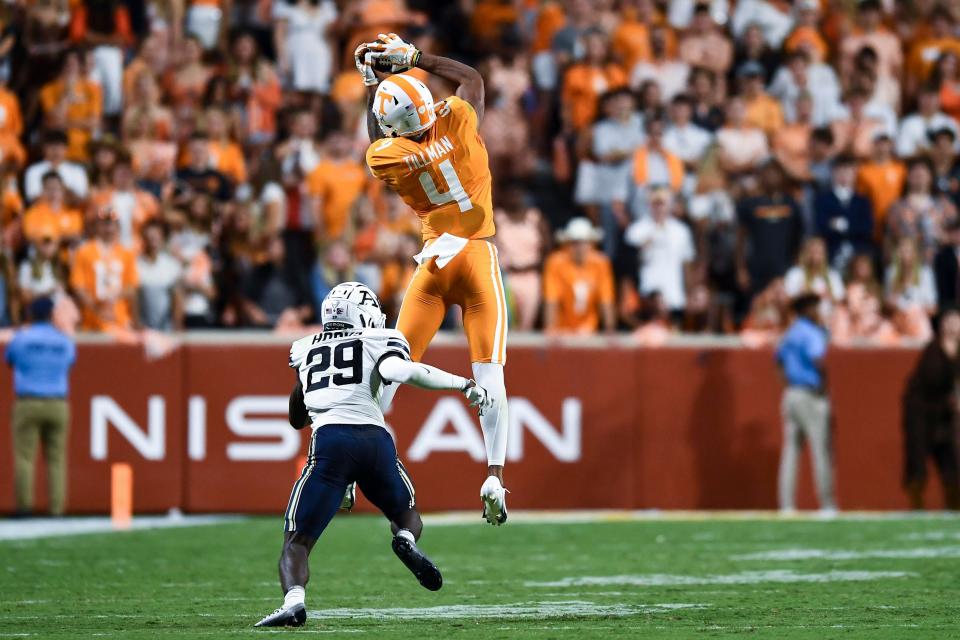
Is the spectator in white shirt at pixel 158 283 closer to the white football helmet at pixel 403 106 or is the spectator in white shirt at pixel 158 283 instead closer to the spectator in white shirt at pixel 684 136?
the spectator in white shirt at pixel 684 136

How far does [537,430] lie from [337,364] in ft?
25.2

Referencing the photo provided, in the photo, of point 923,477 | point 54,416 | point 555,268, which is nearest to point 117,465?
point 54,416

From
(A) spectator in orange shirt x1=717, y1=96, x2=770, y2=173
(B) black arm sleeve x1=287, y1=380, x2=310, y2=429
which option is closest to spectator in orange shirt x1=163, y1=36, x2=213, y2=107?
(A) spectator in orange shirt x1=717, y1=96, x2=770, y2=173

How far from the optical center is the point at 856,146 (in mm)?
17516

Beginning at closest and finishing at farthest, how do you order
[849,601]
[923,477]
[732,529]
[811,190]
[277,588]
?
[849,601] < [277,588] < [732,529] < [923,477] < [811,190]

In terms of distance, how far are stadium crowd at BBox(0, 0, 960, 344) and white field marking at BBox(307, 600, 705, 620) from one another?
6.70m

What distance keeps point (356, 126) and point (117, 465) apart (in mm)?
4120

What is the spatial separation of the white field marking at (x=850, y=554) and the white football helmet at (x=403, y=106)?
12.2ft

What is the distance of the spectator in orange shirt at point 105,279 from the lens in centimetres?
1462

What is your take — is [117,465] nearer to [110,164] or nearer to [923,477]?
[110,164]

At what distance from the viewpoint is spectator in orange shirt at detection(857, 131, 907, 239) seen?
1683 centimetres

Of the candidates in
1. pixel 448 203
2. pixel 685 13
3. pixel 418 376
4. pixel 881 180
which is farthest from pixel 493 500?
pixel 685 13

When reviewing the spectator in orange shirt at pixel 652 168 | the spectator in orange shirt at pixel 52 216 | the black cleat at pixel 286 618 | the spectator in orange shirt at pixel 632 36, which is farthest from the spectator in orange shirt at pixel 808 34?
the black cleat at pixel 286 618

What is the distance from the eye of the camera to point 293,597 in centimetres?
746
